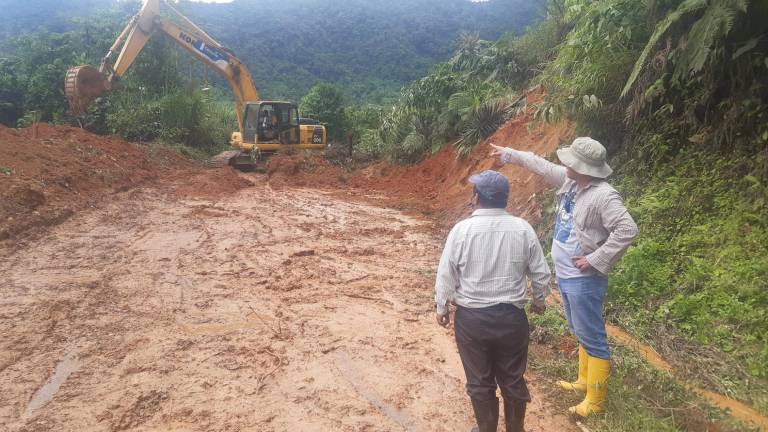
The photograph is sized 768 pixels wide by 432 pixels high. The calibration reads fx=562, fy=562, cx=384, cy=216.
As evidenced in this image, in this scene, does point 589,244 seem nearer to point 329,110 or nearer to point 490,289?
point 490,289

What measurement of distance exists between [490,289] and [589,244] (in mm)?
837

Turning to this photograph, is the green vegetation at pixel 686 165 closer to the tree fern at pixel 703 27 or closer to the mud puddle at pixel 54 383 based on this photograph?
the tree fern at pixel 703 27

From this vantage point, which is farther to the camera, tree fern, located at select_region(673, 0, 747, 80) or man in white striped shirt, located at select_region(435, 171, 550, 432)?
tree fern, located at select_region(673, 0, 747, 80)

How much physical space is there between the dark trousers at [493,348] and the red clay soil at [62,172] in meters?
7.14

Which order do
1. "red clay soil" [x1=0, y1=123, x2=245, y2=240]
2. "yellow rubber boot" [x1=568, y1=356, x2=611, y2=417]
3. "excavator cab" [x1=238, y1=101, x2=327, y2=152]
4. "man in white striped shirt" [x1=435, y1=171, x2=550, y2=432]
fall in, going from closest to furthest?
"man in white striped shirt" [x1=435, y1=171, x2=550, y2=432] → "yellow rubber boot" [x1=568, y1=356, x2=611, y2=417] → "red clay soil" [x1=0, y1=123, x2=245, y2=240] → "excavator cab" [x1=238, y1=101, x2=327, y2=152]

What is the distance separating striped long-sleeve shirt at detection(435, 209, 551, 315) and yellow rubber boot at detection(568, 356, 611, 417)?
0.89 m

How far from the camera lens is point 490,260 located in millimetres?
3014

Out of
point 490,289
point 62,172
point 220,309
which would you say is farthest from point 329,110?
point 490,289

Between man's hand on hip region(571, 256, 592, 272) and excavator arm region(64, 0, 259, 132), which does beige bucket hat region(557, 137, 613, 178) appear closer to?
man's hand on hip region(571, 256, 592, 272)

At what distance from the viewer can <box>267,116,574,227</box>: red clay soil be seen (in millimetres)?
9227

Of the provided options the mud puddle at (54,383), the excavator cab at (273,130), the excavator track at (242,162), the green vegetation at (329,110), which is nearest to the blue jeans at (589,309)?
the mud puddle at (54,383)

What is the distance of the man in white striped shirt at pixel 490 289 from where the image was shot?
3016 mm

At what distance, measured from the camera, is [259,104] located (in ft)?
58.8

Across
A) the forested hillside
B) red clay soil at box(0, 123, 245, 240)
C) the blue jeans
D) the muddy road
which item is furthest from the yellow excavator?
the forested hillside
